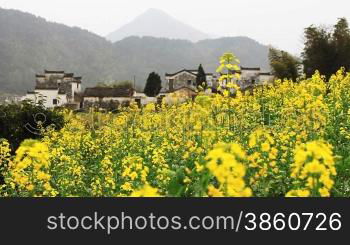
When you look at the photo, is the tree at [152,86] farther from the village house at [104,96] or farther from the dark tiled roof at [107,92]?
the village house at [104,96]

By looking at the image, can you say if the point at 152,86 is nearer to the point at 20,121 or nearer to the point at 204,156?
the point at 20,121

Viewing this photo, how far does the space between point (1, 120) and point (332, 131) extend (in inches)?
315

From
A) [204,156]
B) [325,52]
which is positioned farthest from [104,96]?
[204,156]

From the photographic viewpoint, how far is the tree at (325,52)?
28.1m

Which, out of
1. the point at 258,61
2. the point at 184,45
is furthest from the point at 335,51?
the point at 184,45

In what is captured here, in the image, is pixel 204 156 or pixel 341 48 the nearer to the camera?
pixel 204 156

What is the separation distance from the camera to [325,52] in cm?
2862

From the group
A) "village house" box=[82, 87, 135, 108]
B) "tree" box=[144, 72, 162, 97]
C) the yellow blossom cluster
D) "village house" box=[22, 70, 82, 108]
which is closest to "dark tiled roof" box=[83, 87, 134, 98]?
"village house" box=[82, 87, 135, 108]

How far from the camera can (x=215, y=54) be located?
156 m

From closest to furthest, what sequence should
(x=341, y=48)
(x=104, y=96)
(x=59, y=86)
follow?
(x=341, y=48)
(x=104, y=96)
(x=59, y=86)

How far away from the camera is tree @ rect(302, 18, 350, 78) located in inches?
1106

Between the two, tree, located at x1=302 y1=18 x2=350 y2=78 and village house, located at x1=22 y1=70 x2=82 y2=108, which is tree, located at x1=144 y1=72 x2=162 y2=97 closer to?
village house, located at x1=22 y1=70 x2=82 y2=108

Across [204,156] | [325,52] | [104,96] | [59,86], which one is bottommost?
[204,156]

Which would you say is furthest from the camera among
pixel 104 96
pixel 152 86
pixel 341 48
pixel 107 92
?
pixel 152 86
